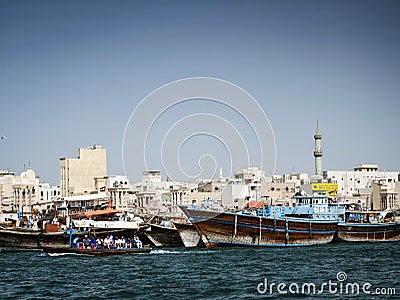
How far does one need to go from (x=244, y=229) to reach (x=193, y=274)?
67.8ft

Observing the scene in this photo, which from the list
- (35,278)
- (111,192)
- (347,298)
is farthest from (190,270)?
(111,192)

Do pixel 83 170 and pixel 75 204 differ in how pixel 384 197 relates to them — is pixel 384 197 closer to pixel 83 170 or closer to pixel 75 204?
pixel 83 170

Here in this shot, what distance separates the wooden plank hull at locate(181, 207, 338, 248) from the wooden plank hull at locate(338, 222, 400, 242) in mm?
7473

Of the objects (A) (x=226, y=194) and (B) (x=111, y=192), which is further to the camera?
(A) (x=226, y=194)

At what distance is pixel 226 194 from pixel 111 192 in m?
34.2

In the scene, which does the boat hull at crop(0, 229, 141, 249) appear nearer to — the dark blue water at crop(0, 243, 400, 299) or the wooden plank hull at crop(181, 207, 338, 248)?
the dark blue water at crop(0, 243, 400, 299)

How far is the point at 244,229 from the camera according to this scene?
62375 mm

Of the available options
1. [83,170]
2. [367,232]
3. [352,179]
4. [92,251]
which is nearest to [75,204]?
[367,232]

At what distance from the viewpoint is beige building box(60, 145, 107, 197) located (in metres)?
132

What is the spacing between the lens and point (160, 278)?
40.6 metres

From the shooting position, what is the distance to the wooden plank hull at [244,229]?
62.2 m

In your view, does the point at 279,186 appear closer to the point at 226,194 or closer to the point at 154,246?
the point at 226,194

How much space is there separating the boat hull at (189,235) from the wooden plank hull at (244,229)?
2.31 m

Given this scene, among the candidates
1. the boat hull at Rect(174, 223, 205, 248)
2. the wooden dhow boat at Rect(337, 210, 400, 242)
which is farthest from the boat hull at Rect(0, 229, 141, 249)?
the wooden dhow boat at Rect(337, 210, 400, 242)
